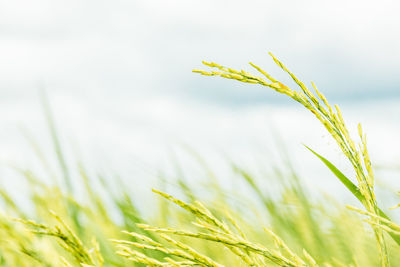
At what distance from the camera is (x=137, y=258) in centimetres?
100

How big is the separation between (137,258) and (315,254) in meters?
1.32

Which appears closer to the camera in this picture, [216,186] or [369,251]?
[369,251]

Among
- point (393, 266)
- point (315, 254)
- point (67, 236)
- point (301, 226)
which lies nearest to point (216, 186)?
point (301, 226)

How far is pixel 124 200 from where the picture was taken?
7.67 feet

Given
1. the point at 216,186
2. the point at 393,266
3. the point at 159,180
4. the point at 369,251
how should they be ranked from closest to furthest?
the point at 393,266 → the point at 369,251 → the point at 159,180 → the point at 216,186

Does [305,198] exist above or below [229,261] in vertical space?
above

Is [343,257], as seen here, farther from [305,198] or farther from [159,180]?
[159,180]

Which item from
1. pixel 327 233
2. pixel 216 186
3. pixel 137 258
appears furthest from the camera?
pixel 216 186

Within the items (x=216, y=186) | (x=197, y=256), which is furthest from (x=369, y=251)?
(x=197, y=256)

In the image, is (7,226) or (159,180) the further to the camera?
(159,180)

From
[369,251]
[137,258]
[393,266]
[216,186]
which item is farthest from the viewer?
[216,186]

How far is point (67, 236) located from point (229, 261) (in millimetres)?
1105

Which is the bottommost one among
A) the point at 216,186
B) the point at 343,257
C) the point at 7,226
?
the point at 7,226

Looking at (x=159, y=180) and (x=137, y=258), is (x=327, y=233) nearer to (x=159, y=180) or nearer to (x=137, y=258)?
(x=159, y=180)
